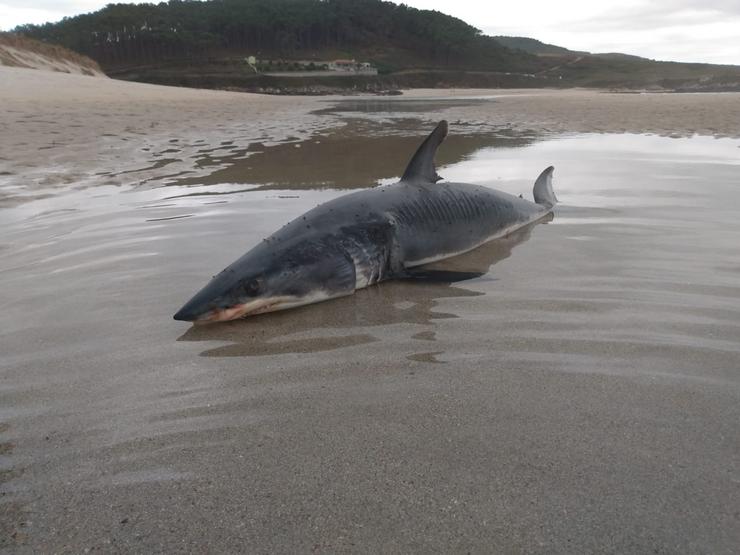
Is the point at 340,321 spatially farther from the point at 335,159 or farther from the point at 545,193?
the point at 335,159

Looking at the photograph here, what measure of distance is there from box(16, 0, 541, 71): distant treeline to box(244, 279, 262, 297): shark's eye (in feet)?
356

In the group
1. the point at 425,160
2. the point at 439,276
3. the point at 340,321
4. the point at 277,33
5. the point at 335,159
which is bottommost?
the point at 340,321

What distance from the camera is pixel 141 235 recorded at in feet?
16.5

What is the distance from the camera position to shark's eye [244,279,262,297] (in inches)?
131

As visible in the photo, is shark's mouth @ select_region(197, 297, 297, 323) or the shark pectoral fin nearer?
shark's mouth @ select_region(197, 297, 297, 323)

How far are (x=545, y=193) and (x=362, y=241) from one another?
2.99m

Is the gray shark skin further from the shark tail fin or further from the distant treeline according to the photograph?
the distant treeline

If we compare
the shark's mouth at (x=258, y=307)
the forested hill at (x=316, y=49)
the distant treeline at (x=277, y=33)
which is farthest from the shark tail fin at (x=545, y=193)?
the distant treeline at (x=277, y=33)

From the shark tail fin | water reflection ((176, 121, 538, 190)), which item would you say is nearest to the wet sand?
the shark tail fin

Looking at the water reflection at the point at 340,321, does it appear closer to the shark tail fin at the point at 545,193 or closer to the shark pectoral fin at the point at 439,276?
the shark pectoral fin at the point at 439,276

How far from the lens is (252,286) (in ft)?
10.9

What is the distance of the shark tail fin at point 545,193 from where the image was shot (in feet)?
19.8

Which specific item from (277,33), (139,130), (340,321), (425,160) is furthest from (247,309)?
(277,33)

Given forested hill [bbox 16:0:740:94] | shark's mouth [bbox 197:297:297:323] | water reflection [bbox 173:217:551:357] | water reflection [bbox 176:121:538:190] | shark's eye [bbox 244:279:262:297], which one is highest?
forested hill [bbox 16:0:740:94]
